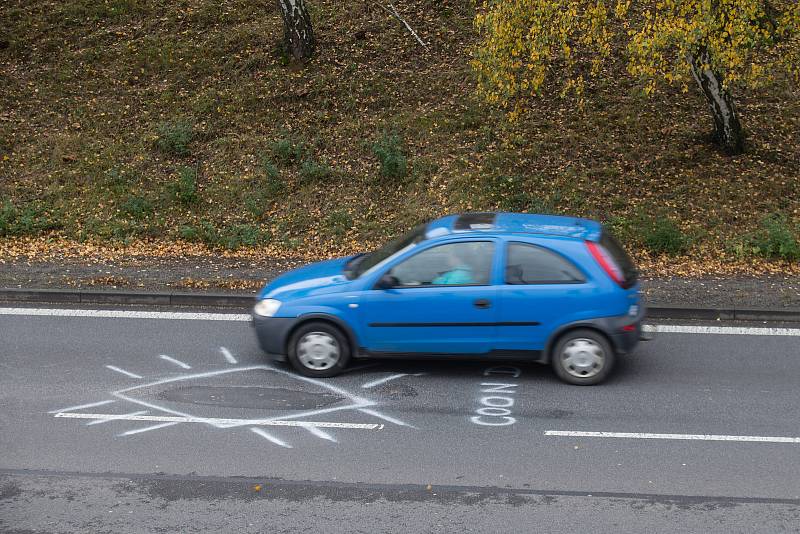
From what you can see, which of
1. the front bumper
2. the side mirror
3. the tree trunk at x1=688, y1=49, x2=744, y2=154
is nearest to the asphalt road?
the front bumper

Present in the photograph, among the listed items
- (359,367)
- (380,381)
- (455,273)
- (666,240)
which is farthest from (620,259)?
(666,240)

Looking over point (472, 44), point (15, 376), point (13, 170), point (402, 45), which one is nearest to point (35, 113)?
point (13, 170)

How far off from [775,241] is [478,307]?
23.1 feet

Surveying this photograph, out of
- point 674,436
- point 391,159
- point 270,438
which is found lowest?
point 270,438

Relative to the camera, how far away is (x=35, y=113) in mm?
18641

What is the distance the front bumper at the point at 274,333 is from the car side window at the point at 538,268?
2.18m

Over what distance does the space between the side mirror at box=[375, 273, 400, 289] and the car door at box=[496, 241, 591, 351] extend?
99 cm

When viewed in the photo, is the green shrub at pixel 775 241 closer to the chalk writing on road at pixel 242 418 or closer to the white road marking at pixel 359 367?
the white road marking at pixel 359 367

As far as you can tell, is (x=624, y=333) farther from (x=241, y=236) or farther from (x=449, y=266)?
(x=241, y=236)

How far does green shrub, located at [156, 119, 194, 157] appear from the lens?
17328mm

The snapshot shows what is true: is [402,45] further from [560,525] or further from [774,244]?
[560,525]

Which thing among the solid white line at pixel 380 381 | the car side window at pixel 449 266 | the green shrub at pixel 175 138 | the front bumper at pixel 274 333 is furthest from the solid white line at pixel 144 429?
the green shrub at pixel 175 138

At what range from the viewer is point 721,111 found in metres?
15.7

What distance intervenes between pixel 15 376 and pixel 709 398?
6754mm
